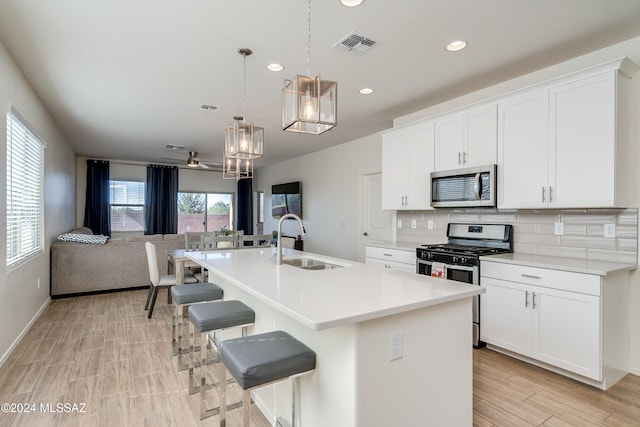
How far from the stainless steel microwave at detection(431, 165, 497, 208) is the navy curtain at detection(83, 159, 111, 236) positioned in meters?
7.75

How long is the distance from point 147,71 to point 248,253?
1999mm

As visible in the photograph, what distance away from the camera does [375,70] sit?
3.18 meters

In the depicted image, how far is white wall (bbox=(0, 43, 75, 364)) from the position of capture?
2.84m

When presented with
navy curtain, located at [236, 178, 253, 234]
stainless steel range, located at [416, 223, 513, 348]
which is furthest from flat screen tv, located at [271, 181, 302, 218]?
stainless steel range, located at [416, 223, 513, 348]

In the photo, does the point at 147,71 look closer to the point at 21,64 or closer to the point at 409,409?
the point at 21,64

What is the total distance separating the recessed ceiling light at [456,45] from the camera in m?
2.65

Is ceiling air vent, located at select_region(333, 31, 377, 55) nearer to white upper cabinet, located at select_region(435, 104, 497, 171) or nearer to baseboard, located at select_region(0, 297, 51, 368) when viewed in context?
white upper cabinet, located at select_region(435, 104, 497, 171)

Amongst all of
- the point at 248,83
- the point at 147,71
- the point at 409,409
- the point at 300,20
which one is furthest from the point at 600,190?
the point at 147,71

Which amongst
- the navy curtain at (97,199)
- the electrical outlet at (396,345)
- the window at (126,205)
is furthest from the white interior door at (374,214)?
the navy curtain at (97,199)

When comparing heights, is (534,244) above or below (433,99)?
below

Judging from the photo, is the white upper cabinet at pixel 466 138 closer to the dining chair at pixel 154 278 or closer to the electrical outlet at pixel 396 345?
the electrical outlet at pixel 396 345

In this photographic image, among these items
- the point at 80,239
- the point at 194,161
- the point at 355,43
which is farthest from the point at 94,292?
the point at 355,43

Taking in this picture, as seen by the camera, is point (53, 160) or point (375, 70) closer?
point (375, 70)

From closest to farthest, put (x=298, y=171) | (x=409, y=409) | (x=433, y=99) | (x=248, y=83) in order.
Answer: (x=409, y=409)
(x=248, y=83)
(x=433, y=99)
(x=298, y=171)
